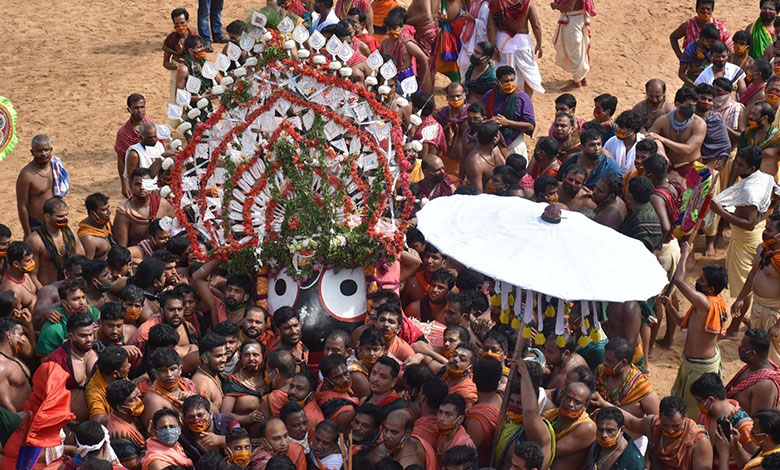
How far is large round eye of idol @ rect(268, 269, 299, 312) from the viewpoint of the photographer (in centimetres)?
909

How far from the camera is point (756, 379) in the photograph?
320 inches

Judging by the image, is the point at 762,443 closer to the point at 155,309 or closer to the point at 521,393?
the point at 521,393

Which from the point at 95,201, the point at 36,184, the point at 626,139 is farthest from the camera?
the point at 626,139

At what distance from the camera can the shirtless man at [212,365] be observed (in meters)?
7.93

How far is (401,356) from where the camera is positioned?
333 inches

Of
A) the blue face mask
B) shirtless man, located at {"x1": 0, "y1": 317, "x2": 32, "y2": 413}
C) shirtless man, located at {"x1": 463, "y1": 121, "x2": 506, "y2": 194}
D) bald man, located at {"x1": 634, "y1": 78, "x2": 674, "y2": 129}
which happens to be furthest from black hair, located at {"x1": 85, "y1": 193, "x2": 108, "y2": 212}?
bald man, located at {"x1": 634, "y1": 78, "x2": 674, "y2": 129}

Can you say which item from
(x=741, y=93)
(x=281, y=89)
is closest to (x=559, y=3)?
(x=741, y=93)

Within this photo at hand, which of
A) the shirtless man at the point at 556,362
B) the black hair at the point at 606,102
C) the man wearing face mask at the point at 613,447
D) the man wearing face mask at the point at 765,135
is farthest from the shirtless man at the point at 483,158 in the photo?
the man wearing face mask at the point at 613,447

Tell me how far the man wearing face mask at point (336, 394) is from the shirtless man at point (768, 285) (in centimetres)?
395

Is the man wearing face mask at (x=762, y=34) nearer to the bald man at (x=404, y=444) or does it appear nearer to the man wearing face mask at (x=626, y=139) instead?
the man wearing face mask at (x=626, y=139)

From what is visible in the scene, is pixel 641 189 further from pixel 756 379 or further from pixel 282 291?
pixel 282 291

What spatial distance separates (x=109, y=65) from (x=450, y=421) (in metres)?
10.6

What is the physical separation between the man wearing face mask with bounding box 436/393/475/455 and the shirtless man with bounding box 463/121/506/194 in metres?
4.09

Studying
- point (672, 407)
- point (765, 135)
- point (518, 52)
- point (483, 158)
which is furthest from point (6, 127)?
point (765, 135)
